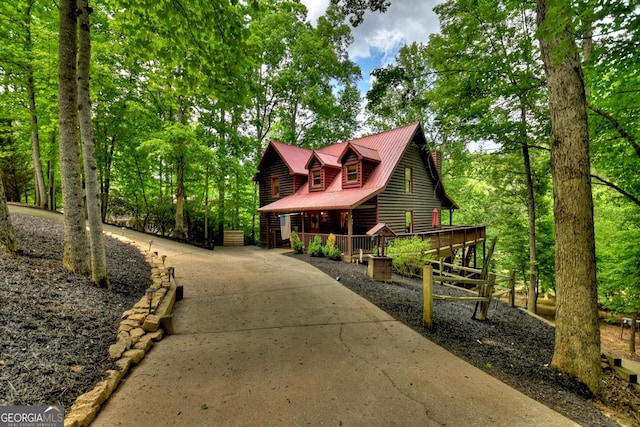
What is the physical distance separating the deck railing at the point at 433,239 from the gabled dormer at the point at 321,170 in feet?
12.9

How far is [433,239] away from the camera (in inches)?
519

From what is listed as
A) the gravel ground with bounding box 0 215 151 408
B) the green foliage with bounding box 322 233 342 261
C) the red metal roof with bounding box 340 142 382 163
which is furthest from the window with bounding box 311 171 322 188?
the gravel ground with bounding box 0 215 151 408

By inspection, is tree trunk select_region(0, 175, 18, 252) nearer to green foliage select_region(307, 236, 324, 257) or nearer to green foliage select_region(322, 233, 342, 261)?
green foliage select_region(322, 233, 342, 261)

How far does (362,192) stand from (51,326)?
39.7 ft

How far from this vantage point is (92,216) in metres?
4.90

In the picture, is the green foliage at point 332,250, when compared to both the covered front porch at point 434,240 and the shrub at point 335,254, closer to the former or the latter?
the shrub at point 335,254

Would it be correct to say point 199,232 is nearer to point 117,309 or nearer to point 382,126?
point 117,309

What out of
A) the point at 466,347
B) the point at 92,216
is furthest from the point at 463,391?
the point at 92,216

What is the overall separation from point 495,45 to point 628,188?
608 centimetres

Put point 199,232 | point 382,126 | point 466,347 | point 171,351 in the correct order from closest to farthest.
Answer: point 171,351, point 466,347, point 199,232, point 382,126

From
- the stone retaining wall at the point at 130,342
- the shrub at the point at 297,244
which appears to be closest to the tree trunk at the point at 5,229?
the stone retaining wall at the point at 130,342

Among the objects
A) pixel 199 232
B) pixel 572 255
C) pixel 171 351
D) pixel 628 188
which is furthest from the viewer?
pixel 199 232

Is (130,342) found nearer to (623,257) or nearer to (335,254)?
(335,254)

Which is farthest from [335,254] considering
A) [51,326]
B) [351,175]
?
[51,326]
